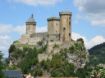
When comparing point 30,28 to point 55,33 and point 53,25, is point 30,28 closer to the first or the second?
point 53,25

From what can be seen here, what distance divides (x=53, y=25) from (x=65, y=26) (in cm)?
447

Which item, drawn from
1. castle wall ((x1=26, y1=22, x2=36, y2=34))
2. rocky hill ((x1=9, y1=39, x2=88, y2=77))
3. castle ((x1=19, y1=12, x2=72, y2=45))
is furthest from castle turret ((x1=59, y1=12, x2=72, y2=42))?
castle wall ((x1=26, y1=22, x2=36, y2=34))

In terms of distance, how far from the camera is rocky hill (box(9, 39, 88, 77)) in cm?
17488

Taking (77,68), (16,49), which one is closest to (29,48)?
(16,49)

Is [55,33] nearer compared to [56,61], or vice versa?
[56,61]

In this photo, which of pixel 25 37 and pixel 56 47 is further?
pixel 25 37

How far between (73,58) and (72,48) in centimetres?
341

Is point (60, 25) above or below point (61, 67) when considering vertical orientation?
above

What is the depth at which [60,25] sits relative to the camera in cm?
18188

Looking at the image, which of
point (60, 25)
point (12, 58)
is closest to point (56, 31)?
point (60, 25)

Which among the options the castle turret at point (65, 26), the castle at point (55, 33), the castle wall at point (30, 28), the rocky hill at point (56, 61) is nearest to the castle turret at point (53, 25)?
the castle at point (55, 33)

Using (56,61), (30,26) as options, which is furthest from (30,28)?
(56,61)

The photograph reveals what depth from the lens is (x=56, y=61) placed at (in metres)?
176

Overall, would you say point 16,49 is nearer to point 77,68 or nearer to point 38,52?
point 38,52
